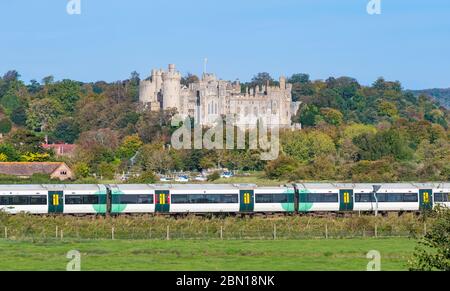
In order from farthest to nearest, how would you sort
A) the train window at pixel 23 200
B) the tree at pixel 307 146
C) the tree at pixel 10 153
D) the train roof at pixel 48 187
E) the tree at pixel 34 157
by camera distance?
the tree at pixel 307 146, the tree at pixel 10 153, the tree at pixel 34 157, the train roof at pixel 48 187, the train window at pixel 23 200

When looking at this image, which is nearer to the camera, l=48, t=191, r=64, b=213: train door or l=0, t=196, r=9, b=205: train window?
l=0, t=196, r=9, b=205: train window

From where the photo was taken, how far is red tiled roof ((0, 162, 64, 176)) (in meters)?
78.7

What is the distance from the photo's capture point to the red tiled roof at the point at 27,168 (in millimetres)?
78688

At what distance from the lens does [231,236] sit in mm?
40938

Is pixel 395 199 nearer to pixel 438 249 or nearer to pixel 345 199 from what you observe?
pixel 345 199

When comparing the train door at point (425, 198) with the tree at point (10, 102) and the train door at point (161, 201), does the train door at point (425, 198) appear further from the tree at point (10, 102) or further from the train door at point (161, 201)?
the tree at point (10, 102)

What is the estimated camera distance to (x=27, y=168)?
266 feet

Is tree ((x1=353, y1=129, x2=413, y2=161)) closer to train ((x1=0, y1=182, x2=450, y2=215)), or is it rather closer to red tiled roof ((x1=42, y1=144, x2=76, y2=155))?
red tiled roof ((x1=42, y1=144, x2=76, y2=155))

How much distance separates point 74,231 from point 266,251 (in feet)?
31.6

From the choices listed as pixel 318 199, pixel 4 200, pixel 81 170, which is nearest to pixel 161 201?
pixel 4 200

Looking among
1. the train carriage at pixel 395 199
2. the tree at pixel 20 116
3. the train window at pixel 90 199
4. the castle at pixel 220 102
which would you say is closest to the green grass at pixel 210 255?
the train window at pixel 90 199

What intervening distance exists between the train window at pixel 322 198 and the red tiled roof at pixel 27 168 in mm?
32628

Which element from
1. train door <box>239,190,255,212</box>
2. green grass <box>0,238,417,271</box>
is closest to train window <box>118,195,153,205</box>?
train door <box>239,190,255,212</box>

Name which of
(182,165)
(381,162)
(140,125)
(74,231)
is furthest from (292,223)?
(140,125)
